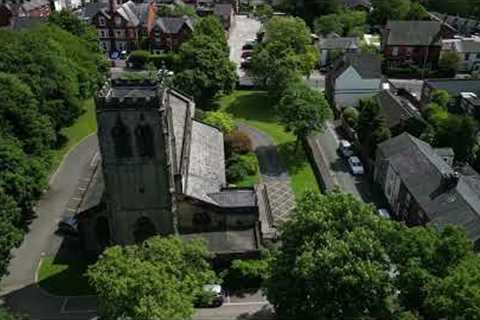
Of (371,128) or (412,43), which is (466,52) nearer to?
(412,43)

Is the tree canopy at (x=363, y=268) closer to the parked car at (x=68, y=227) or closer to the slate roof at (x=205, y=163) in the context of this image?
the slate roof at (x=205, y=163)

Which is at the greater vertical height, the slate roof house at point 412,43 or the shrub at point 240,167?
the slate roof house at point 412,43

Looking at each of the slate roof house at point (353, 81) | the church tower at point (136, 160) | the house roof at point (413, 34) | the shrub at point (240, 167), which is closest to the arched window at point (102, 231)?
the church tower at point (136, 160)

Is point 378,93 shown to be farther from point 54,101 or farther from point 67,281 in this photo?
point 67,281

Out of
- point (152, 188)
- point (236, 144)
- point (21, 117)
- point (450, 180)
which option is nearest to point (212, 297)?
point (152, 188)

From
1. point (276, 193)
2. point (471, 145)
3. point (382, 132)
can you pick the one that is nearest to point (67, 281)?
point (276, 193)

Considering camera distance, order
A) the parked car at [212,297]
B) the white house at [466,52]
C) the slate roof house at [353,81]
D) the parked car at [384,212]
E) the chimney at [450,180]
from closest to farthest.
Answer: the parked car at [212,297] → the chimney at [450,180] → the parked car at [384,212] → the slate roof house at [353,81] → the white house at [466,52]
